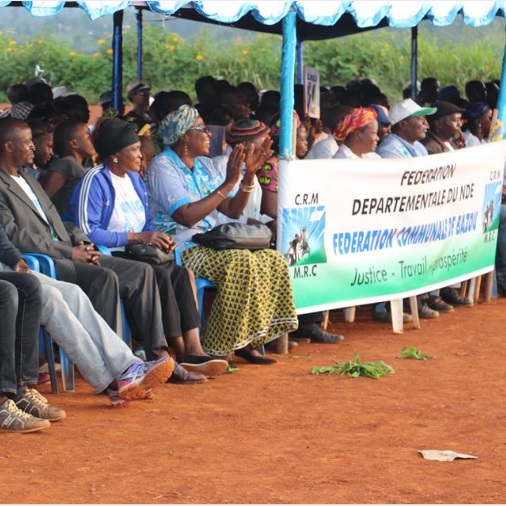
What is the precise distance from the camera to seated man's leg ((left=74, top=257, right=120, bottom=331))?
25.1ft

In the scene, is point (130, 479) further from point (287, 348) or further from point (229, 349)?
point (287, 348)

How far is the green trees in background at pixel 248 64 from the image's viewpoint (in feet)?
106

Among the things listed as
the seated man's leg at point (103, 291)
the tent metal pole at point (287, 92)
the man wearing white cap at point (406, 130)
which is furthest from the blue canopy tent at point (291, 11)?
the seated man's leg at point (103, 291)

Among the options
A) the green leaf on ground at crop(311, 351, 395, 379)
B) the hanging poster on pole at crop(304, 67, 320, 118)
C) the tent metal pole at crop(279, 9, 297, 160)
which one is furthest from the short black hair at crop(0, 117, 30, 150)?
the hanging poster on pole at crop(304, 67, 320, 118)

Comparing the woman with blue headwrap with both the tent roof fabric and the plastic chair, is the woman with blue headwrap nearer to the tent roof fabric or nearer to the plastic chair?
the tent roof fabric

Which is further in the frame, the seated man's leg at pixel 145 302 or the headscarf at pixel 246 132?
the headscarf at pixel 246 132

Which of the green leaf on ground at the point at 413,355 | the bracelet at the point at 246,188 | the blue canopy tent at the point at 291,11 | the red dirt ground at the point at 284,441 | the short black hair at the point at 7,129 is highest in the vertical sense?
the blue canopy tent at the point at 291,11

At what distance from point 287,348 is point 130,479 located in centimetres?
336

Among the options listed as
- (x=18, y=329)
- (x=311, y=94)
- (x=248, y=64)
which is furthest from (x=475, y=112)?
(x=248, y=64)

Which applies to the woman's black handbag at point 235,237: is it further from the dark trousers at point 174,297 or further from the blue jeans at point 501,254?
the blue jeans at point 501,254

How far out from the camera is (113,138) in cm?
836

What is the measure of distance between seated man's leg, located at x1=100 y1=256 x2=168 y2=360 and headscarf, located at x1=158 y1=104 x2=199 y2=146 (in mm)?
1208

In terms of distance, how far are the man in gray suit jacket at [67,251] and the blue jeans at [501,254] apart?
4740 millimetres

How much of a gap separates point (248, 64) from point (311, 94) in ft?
76.5
